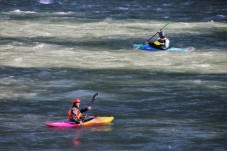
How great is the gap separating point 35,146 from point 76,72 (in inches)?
581

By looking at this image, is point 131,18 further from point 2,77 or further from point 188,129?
point 188,129

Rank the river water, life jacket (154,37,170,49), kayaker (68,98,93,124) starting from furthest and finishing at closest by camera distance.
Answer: life jacket (154,37,170,49) → kayaker (68,98,93,124) → the river water

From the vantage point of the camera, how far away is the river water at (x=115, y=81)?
2717 centimetres

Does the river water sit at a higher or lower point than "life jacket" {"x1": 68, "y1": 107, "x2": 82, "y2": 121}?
lower

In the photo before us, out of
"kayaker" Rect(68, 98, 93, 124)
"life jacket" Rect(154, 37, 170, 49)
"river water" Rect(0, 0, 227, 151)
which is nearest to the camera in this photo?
"river water" Rect(0, 0, 227, 151)

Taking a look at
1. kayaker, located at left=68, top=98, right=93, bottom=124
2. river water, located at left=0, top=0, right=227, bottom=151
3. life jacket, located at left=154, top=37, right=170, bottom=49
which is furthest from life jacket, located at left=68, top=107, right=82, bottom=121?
life jacket, located at left=154, top=37, right=170, bottom=49

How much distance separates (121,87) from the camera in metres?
36.0

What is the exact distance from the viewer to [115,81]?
37500 mm

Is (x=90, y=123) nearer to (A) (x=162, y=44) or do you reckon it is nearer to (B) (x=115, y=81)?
(B) (x=115, y=81)

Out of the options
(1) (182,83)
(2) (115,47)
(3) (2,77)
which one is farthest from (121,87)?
(2) (115,47)

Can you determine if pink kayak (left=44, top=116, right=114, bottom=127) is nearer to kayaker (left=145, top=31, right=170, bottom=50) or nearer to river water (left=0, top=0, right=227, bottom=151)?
river water (left=0, top=0, right=227, bottom=151)

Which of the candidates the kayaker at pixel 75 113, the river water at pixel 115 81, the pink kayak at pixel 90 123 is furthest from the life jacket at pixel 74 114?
the river water at pixel 115 81

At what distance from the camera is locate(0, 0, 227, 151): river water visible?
27172mm

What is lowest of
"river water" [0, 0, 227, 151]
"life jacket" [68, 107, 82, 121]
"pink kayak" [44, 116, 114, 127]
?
"river water" [0, 0, 227, 151]
